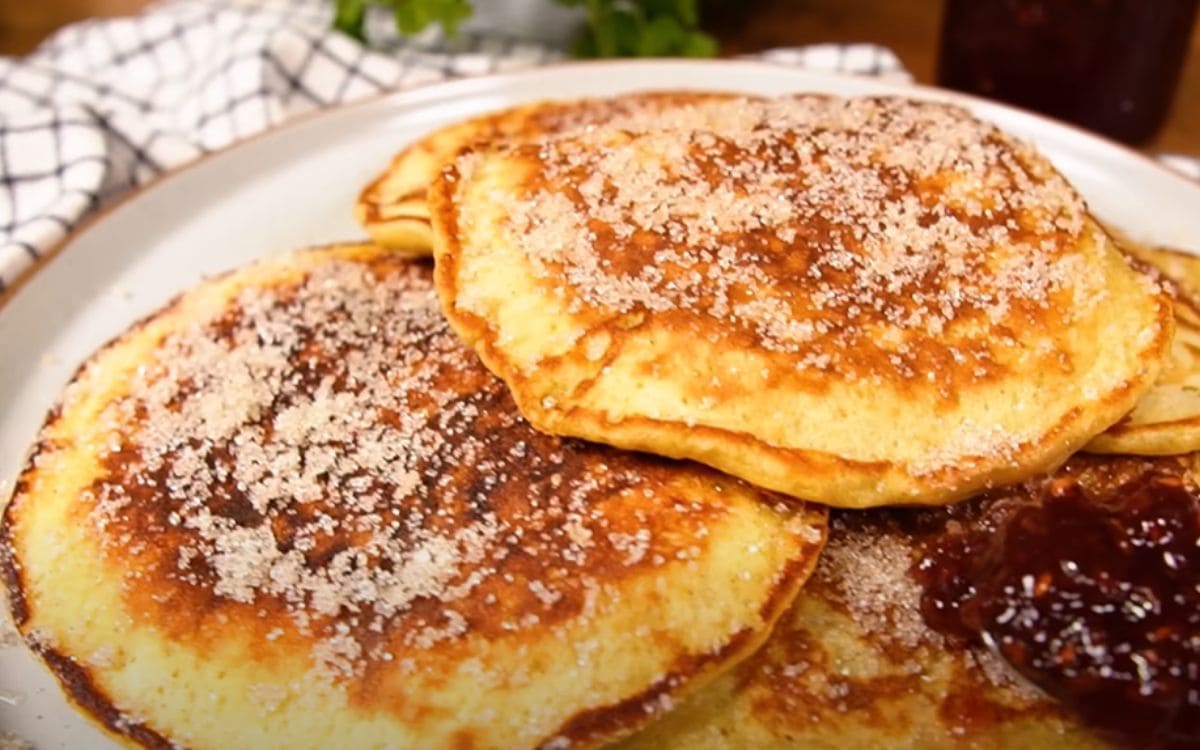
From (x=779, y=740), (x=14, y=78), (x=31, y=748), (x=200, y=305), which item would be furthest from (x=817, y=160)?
(x=14, y=78)

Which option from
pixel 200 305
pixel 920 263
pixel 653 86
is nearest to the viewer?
pixel 920 263

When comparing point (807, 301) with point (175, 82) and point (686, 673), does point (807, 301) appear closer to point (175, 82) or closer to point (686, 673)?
point (686, 673)

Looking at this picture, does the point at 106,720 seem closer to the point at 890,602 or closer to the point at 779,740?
the point at 779,740

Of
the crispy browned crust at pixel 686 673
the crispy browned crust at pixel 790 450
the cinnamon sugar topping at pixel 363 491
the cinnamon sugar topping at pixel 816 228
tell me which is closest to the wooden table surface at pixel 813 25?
the cinnamon sugar topping at pixel 816 228

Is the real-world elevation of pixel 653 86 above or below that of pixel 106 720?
above

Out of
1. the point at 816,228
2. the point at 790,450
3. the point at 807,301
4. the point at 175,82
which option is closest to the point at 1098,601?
the point at 790,450

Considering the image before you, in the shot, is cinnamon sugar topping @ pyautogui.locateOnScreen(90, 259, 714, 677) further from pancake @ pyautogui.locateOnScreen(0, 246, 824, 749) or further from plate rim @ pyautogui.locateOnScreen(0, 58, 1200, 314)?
plate rim @ pyautogui.locateOnScreen(0, 58, 1200, 314)

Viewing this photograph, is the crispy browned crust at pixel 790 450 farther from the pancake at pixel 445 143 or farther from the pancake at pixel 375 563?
the pancake at pixel 445 143
